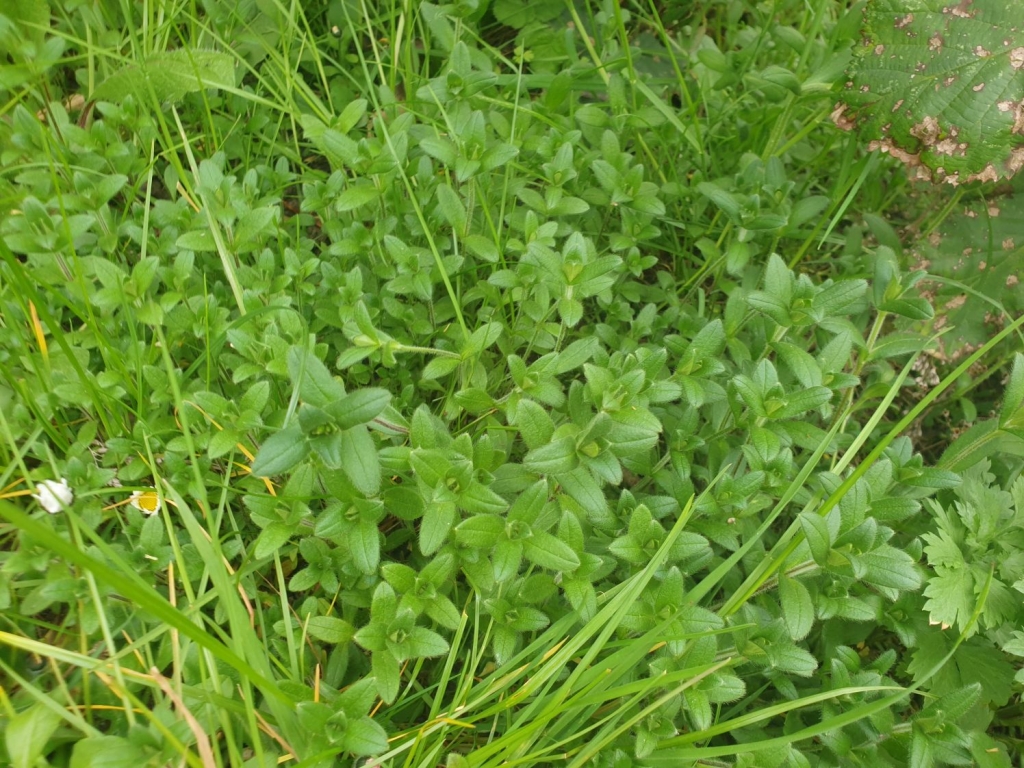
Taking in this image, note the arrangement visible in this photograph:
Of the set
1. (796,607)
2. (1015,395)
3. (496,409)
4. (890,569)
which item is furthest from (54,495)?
(1015,395)

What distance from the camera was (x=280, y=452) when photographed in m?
1.67

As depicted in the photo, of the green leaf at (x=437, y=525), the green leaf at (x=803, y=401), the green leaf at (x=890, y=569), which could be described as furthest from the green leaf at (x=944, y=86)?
→ the green leaf at (x=437, y=525)

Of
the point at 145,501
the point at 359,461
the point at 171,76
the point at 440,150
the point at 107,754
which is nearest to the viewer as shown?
the point at 107,754

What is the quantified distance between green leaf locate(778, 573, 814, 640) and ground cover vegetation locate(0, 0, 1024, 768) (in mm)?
12

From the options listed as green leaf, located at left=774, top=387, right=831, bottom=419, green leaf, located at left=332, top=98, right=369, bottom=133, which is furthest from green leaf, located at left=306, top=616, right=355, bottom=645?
green leaf, located at left=332, top=98, right=369, bottom=133

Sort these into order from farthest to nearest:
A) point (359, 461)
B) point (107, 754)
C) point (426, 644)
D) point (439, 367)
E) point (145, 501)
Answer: point (439, 367), point (145, 501), point (426, 644), point (359, 461), point (107, 754)

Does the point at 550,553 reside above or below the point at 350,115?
below

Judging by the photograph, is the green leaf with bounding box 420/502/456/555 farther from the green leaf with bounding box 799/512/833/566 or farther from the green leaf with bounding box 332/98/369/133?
the green leaf with bounding box 332/98/369/133

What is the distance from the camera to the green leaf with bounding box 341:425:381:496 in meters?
1.77

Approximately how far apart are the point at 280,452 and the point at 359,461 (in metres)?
0.19

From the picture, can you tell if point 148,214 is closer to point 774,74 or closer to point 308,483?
point 308,483

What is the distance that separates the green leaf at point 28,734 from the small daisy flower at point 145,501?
0.55 m

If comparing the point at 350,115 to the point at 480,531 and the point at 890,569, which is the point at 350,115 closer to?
the point at 480,531

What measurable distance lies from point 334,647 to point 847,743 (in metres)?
1.46
